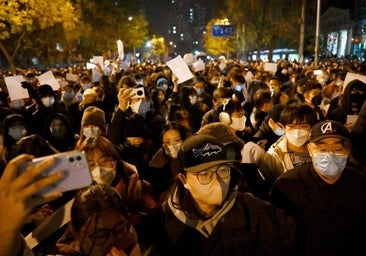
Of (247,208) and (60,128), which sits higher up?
(247,208)

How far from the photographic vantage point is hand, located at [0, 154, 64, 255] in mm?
1364

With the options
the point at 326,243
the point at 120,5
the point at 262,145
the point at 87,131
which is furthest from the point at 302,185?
the point at 120,5

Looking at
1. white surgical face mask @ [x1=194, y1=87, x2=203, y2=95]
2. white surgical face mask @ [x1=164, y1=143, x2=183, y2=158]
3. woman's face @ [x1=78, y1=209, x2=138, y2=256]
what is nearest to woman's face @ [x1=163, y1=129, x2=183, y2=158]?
white surgical face mask @ [x1=164, y1=143, x2=183, y2=158]

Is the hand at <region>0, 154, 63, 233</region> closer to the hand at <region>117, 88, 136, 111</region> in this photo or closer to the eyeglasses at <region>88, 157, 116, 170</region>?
the eyeglasses at <region>88, 157, 116, 170</region>

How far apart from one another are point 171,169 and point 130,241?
75.7 inches

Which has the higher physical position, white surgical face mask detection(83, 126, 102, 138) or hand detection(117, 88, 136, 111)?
hand detection(117, 88, 136, 111)

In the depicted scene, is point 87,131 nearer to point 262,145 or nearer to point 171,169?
point 171,169

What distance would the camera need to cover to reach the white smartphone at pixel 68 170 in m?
1.37

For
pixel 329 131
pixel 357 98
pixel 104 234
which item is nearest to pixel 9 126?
pixel 104 234

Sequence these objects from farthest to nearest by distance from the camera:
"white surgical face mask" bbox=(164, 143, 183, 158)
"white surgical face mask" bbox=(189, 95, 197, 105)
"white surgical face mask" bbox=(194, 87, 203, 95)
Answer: "white surgical face mask" bbox=(194, 87, 203, 95), "white surgical face mask" bbox=(189, 95, 197, 105), "white surgical face mask" bbox=(164, 143, 183, 158)

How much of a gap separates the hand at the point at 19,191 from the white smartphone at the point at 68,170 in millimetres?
15

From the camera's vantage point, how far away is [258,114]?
6.22 meters

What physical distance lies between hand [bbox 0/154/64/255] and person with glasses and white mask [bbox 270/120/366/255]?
1.89m

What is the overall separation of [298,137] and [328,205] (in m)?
1.17
